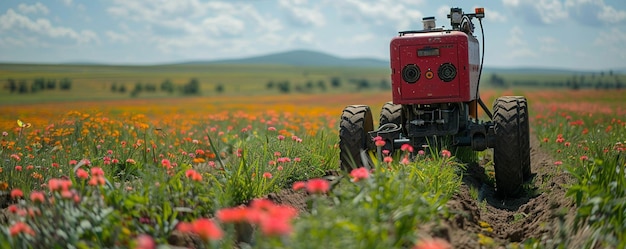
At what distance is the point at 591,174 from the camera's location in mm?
6961

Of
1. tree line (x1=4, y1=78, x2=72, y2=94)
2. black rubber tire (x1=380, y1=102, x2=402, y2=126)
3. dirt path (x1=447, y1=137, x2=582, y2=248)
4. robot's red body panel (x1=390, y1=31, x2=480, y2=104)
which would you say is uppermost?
robot's red body panel (x1=390, y1=31, x2=480, y2=104)

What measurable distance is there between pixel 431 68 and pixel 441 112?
67cm

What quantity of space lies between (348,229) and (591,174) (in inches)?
128

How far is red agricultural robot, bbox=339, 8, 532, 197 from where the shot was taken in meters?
9.61

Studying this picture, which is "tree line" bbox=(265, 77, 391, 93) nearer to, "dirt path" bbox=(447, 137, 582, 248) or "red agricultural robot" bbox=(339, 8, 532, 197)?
"red agricultural robot" bbox=(339, 8, 532, 197)

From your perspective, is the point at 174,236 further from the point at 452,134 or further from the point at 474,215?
the point at 452,134

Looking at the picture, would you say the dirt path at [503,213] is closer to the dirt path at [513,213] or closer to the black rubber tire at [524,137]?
the dirt path at [513,213]

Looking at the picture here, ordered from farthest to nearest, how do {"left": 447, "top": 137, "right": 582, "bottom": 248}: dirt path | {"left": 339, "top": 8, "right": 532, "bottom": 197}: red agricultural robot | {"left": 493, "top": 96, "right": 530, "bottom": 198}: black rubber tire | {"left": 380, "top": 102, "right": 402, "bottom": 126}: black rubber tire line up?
{"left": 380, "top": 102, "right": 402, "bottom": 126}: black rubber tire, {"left": 339, "top": 8, "right": 532, "bottom": 197}: red agricultural robot, {"left": 493, "top": 96, "right": 530, "bottom": 198}: black rubber tire, {"left": 447, "top": 137, "right": 582, "bottom": 248}: dirt path

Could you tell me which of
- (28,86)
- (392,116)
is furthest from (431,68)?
(28,86)

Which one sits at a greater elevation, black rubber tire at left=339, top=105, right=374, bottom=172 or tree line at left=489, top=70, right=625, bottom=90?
black rubber tire at left=339, top=105, right=374, bottom=172

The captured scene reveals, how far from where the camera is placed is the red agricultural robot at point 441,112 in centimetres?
961

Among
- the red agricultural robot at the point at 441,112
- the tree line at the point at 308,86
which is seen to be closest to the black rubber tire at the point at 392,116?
the red agricultural robot at the point at 441,112

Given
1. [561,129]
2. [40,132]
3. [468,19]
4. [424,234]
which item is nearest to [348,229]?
[424,234]

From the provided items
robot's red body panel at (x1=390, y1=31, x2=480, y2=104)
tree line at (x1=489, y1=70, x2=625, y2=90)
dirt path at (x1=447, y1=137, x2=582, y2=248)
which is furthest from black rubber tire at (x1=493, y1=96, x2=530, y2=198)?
tree line at (x1=489, y1=70, x2=625, y2=90)
